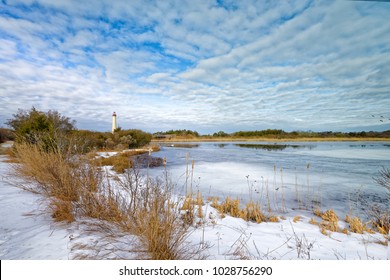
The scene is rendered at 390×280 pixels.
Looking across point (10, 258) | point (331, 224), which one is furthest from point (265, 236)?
point (10, 258)

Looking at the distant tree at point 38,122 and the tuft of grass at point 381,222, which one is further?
the distant tree at point 38,122

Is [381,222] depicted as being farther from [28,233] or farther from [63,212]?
[28,233]

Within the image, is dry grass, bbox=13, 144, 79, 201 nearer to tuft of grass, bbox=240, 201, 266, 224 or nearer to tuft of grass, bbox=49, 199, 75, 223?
tuft of grass, bbox=49, 199, 75, 223

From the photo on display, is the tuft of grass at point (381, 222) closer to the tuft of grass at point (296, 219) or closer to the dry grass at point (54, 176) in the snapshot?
the tuft of grass at point (296, 219)

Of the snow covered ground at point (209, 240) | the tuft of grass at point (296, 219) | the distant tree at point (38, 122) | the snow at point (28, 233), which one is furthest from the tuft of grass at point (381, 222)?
the distant tree at point (38, 122)

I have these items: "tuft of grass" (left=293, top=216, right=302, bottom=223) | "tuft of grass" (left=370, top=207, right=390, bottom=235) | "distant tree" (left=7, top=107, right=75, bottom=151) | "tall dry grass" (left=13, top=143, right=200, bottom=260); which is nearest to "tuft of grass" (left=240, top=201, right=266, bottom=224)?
"tuft of grass" (left=293, top=216, right=302, bottom=223)

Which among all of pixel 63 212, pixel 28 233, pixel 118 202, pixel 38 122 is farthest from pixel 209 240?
pixel 38 122

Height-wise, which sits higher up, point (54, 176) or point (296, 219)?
point (54, 176)

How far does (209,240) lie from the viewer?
7.43ft

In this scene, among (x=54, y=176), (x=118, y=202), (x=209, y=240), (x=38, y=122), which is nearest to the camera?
(x=209, y=240)

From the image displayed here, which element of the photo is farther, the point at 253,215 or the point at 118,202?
the point at 253,215

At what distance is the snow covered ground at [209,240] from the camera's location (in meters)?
1.76

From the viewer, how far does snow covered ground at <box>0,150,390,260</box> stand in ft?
5.78

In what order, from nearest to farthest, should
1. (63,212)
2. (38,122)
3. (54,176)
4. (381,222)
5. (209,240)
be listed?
(209,240) < (63,212) < (381,222) < (54,176) < (38,122)
